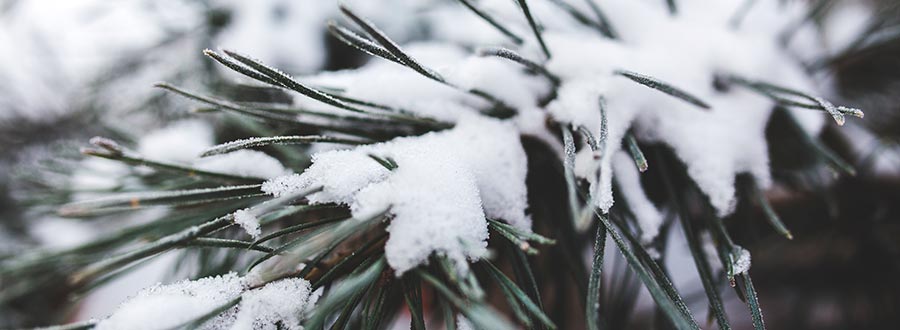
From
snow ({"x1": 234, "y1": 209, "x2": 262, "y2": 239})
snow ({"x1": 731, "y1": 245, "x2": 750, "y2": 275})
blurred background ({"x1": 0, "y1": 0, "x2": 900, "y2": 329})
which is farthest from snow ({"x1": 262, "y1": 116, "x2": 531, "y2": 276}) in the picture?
blurred background ({"x1": 0, "y1": 0, "x2": 900, "y2": 329})

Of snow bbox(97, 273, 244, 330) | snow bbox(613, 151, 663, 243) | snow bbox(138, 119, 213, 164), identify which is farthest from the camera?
snow bbox(138, 119, 213, 164)

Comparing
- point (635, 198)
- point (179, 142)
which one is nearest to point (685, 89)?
point (635, 198)

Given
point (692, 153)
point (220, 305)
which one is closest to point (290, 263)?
point (220, 305)

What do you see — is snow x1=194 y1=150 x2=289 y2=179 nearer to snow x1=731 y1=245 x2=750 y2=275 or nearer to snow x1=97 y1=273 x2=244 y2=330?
snow x1=97 y1=273 x2=244 y2=330

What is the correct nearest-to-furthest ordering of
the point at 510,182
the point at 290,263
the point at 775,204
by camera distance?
1. the point at 290,263
2. the point at 510,182
3. the point at 775,204

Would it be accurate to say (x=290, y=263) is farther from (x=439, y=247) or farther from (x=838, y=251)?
(x=838, y=251)

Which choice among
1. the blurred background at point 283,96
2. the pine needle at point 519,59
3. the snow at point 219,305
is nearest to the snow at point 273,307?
the snow at point 219,305

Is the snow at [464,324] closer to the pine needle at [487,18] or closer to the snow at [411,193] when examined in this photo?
the snow at [411,193]
